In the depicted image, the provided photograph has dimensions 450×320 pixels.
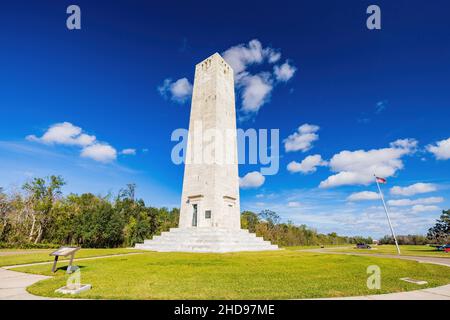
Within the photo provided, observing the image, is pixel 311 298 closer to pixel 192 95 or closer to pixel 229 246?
pixel 229 246

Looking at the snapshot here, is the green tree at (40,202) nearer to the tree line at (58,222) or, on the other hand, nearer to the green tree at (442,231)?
the tree line at (58,222)

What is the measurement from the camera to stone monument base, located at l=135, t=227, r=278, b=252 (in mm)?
19125

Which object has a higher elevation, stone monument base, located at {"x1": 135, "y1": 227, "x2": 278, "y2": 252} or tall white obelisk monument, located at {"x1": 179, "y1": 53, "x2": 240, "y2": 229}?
tall white obelisk monument, located at {"x1": 179, "y1": 53, "x2": 240, "y2": 229}

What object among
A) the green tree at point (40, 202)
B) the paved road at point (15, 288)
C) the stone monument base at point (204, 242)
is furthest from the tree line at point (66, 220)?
the paved road at point (15, 288)

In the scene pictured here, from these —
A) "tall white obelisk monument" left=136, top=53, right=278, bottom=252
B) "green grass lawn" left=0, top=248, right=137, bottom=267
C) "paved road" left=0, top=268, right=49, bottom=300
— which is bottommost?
"green grass lawn" left=0, top=248, right=137, bottom=267

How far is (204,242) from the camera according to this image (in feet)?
64.4

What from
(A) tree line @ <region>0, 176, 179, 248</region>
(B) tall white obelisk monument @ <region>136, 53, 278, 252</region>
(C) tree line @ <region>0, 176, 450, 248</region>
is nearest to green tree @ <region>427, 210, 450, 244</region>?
(C) tree line @ <region>0, 176, 450, 248</region>

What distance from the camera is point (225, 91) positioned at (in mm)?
30844

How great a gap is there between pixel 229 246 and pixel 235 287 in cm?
1282

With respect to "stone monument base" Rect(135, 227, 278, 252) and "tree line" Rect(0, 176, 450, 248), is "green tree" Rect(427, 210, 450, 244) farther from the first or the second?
"stone monument base" Rect(135, 227, 278, 252)

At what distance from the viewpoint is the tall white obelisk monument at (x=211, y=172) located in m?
23.1

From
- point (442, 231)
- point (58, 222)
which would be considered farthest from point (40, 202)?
point (442, 231)
